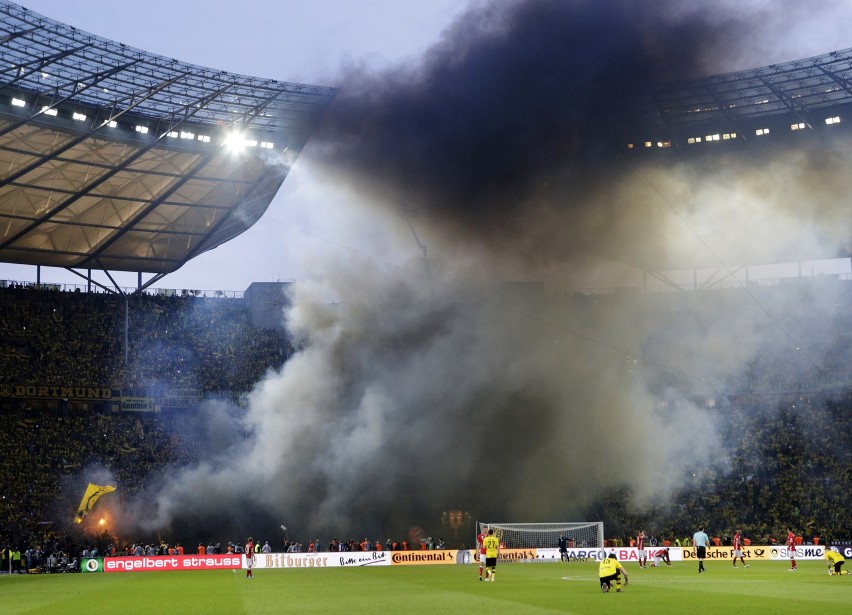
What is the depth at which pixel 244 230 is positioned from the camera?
5906cm

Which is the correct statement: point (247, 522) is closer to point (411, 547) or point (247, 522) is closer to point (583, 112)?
point (411, 547)

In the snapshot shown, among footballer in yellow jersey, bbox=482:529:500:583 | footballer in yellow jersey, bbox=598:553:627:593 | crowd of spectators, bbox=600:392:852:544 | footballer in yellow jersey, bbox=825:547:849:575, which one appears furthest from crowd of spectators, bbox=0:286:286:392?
footballer in yellow jersey, bbox=598:553:627:593

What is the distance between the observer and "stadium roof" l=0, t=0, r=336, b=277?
41500mm

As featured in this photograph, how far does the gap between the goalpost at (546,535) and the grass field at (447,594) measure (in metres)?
13.3

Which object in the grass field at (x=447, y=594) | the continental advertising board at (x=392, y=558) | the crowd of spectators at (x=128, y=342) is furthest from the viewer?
the crowd of spectators at (x=128, y=342)

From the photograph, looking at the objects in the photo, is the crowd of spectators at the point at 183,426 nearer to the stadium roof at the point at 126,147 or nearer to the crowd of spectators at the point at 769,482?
the crowd of spectators at the point at 769,482

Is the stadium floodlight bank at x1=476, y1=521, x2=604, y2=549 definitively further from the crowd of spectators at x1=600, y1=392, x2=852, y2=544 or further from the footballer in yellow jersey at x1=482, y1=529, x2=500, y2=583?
the footballer in yellow jersey at x1=482, y1=529, x2=500, y2=583

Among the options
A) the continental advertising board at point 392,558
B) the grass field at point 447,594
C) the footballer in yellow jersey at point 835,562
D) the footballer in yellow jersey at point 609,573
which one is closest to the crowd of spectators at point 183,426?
the continental advertising board at point 392,558

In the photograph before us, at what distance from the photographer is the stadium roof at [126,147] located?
136ft

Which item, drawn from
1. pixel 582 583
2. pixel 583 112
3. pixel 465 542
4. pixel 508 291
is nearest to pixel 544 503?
pixel 465 542

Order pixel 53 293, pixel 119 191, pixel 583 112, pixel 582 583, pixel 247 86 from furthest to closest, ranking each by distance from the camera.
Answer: pixel 53 293, pixel 583 112, pixel 119 191, pixel 247 86, pixel 582 583

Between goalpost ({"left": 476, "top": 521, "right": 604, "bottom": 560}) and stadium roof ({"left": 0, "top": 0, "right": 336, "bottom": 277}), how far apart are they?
23.3m

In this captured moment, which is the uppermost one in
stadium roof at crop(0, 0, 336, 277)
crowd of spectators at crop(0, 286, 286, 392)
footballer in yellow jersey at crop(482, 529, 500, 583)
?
stadium roof at crop(0, 0, 336, 277)

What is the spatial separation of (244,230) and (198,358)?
347 inches
